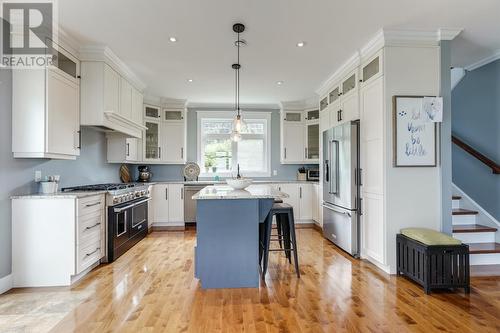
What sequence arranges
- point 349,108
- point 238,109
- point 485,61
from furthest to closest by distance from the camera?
point 349,108, point 485,61, point 238,109

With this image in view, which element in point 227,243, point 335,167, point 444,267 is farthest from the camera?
point 335,167

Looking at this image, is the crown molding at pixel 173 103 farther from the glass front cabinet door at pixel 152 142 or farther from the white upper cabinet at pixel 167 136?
the glass front cabinet door at pixel 152 142

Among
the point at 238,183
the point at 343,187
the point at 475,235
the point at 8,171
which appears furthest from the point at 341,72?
the point at 8,171

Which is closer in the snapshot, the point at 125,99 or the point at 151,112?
the point at 125,99

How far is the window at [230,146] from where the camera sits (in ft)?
20.6

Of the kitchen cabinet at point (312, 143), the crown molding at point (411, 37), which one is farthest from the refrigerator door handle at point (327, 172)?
the crown molding at point (411, 37)

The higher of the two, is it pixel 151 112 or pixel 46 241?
pixel 151 112

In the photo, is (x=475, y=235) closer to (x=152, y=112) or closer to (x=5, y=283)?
(x=5, y=283)

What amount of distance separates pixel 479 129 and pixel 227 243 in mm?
3978

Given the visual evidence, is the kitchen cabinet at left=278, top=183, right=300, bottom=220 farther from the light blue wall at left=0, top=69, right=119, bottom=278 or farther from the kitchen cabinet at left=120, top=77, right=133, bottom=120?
the light blue wall at left=0, top=69, right=119, bottom=278

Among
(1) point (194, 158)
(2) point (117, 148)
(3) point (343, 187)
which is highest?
(2) point (117, 148)

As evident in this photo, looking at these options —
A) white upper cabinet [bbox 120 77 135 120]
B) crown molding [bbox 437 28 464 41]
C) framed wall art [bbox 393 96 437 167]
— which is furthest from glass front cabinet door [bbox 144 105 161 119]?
crown molding [bbox 437 28 464 41]

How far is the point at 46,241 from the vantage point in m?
2.76

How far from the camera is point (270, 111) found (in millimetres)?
6422
